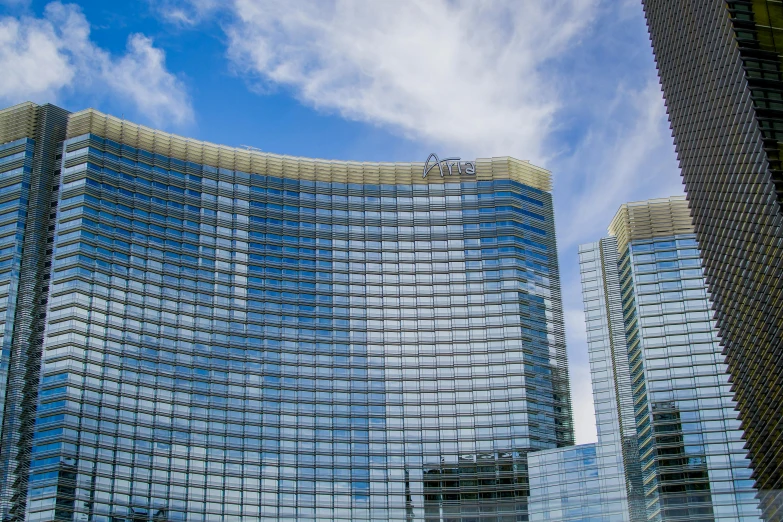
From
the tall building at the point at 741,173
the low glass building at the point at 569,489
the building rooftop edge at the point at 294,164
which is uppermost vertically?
the building rooftop edge at the point at 294,164

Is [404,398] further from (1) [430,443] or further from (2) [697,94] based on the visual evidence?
(2) [697,94]

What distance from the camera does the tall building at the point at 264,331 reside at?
147m

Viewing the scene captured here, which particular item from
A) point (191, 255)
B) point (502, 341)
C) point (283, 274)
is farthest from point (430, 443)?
point (191, 255)

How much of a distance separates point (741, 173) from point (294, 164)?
345ft

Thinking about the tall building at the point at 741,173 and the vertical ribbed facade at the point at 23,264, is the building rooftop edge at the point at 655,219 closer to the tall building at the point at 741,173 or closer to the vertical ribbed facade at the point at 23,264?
the tall building at the point at 741,173

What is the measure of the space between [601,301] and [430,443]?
3966cm

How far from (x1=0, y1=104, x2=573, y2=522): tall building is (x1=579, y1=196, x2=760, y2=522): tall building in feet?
32.8

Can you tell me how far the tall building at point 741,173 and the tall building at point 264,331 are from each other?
6788 centimetres

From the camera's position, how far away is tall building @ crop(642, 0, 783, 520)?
3356 inches

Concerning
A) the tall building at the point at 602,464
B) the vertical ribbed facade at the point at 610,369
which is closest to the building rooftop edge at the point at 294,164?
the vertical ribbed facade at the point at 610,369

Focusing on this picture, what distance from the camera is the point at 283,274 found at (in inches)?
6811

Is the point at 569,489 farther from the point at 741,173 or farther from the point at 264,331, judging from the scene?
the point at 741,173

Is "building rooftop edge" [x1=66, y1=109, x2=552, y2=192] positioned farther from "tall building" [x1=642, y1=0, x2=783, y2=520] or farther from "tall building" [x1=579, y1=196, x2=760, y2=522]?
"tall building" [x1=642, y1=0, x2=783, y2=520]

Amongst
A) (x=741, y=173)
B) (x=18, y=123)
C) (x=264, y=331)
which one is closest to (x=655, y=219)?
(x=264, y=331)
